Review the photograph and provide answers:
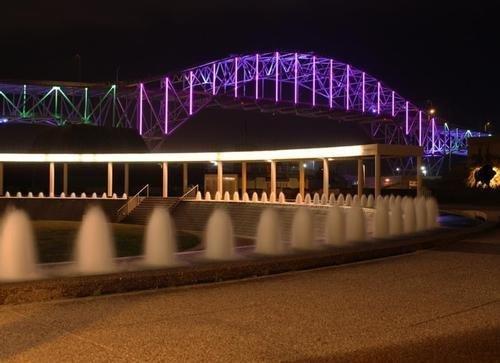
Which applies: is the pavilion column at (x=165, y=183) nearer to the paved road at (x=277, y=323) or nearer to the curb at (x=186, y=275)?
the curb at (x=186, y=275)

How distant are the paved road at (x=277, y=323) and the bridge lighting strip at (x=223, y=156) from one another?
22.6 meters

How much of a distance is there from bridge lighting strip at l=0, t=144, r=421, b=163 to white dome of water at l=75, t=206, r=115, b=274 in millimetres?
22151

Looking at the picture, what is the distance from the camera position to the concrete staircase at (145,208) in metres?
39.7

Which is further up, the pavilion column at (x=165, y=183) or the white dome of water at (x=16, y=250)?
the pavilion column at (x=165, y=183)

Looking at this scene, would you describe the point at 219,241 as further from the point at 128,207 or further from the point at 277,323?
the point at 128,207

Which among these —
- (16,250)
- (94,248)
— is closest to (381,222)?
(94,248)

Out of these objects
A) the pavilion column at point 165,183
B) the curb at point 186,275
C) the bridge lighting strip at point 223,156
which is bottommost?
the curb at point 186,275

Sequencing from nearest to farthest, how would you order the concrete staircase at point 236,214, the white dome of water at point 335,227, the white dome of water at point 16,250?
the white dome of water at point 16,250, the white dome of water at point 335,227, the concrete staircase at point 236,214

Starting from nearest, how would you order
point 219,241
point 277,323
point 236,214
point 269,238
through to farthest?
point 277,323, point 219,241, point 269,238, point 236,214

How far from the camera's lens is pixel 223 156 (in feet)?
143

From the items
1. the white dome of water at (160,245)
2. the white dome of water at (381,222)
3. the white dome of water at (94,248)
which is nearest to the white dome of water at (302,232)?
the white dome of water at (160,245)

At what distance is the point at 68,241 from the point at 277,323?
19367mm

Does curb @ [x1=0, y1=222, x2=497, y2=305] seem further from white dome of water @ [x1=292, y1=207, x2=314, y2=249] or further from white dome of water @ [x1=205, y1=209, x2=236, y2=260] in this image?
white dome of water @ [x1=292, y1=207, x2=314, y2=249]

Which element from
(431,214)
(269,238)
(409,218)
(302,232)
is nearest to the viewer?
(269,238)
